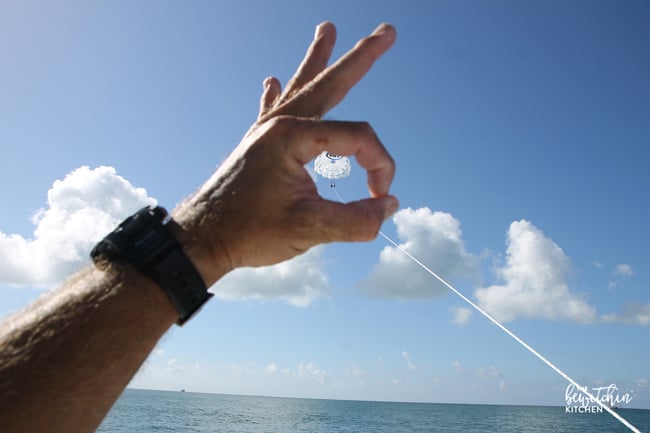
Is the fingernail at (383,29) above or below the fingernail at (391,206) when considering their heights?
above

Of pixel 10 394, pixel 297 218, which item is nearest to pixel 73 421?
pixel 10 394

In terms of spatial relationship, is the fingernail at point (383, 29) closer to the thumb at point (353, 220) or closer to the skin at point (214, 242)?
the skin at point (214, 242)

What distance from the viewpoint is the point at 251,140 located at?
1.74 meters

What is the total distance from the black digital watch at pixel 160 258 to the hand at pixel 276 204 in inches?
2.5

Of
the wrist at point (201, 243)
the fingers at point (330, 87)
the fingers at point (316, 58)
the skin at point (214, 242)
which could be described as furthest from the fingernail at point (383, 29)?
the wrist at point (201, 243)

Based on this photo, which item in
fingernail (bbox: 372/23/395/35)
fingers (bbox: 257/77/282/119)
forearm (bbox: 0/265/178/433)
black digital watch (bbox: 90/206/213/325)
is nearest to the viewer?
forearm (bbox: 0/265/178/433)

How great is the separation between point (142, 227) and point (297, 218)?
1.63 ft

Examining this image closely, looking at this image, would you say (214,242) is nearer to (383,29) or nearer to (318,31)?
(383,29)

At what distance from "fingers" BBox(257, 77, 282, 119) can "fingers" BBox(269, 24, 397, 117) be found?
418 mm

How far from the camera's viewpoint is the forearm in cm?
111

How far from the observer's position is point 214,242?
149 centimetres

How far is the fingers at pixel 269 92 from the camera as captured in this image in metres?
2.34

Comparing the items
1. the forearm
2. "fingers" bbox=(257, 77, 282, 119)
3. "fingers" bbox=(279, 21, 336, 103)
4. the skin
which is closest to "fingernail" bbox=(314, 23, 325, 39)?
"fingers" bbox=(279, 21, 336, 103)

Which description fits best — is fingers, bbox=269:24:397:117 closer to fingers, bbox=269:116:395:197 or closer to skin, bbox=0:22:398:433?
skin, bbox=0:22:398:433
